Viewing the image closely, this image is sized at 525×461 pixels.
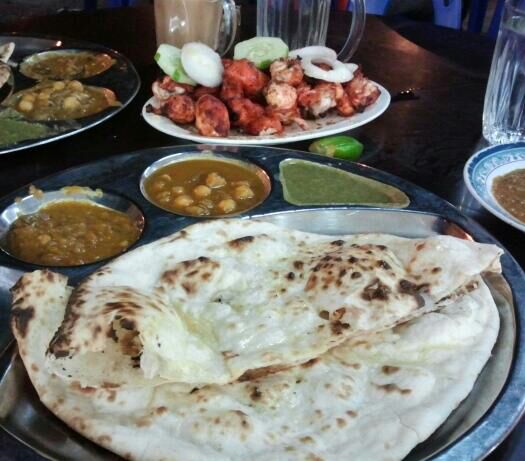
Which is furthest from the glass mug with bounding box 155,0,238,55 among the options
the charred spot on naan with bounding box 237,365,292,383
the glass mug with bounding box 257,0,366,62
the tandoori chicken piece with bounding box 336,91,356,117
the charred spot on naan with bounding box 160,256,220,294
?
the charred spot on naan with bounding box 237,365,292,383

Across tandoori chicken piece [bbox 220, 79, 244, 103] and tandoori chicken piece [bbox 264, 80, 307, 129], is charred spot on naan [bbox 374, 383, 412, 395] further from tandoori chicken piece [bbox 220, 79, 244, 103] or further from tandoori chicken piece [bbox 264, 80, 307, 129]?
tandoori chicken piece [bbox 220, 79, 244, 103]

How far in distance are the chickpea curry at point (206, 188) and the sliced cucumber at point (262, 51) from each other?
794mm

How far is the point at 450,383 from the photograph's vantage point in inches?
67.3

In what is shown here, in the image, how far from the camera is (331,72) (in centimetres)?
329

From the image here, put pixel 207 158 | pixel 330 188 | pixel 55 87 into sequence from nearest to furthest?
pixel 330 188 < pixel 207 158 < pixel 55 87

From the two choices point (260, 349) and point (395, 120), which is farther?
point (395, 120)

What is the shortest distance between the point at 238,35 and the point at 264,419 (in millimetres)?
3309

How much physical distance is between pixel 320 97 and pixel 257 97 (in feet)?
1.05

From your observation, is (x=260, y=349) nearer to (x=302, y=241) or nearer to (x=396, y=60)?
(x=302, y=241)

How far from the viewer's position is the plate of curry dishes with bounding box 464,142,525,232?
2465 mm

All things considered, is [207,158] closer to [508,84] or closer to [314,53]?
[314,53]

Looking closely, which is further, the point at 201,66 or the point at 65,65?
the point at 65,65

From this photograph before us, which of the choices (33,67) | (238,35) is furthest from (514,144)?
(33,67)

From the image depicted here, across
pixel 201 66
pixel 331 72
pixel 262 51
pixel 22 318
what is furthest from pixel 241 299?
pixel 262 51
